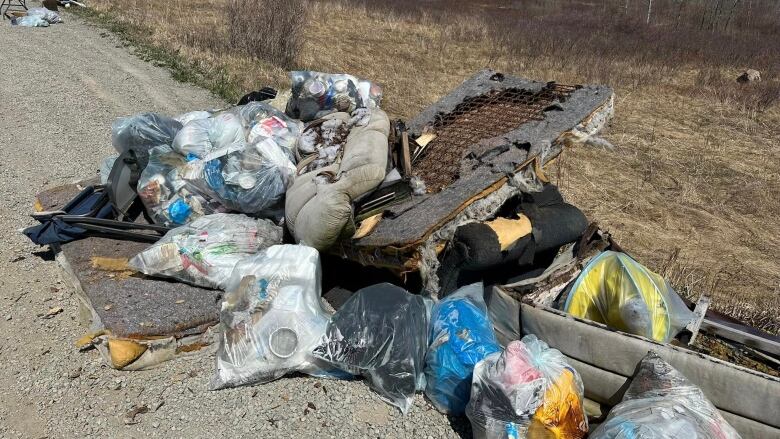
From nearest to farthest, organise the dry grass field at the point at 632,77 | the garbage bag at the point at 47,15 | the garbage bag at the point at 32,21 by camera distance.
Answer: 1. the dry grass field at the point at 632,77
2. the garbage bag at the point at 32,21
3. the garbage bag at the point at 47,15

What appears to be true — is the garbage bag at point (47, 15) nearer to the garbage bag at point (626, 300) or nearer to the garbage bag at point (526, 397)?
the garbage bag at point (626, 300)

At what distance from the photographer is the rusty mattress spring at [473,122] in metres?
4.00

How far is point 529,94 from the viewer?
4758 mm

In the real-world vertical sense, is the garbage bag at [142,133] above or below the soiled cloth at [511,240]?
above

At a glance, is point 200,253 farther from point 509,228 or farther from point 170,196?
point 509,228

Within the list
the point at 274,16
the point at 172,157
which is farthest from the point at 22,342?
the point at 274,16

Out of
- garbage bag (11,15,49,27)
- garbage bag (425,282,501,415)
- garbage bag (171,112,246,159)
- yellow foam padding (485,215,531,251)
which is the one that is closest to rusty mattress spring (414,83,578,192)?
yellow foam padding (485,215,531,251)

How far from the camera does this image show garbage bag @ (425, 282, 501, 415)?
2.77m

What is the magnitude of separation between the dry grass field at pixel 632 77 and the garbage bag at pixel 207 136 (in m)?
3.02

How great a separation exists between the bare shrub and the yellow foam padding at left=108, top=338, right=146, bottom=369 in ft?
23.2

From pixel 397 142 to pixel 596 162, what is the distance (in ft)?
10.9

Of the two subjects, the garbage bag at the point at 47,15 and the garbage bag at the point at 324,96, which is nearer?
the garbage bag at the point at 324,96

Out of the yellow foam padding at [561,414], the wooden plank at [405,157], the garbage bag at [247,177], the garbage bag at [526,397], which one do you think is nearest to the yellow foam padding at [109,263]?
the garbage bag at [247,177]

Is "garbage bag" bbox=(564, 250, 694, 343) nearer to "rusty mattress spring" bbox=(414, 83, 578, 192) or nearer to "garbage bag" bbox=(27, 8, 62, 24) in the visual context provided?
"rusty mattress spring" bbox=(414, 83, 578, 192)
